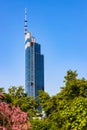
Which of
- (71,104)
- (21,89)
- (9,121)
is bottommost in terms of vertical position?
(9,121)

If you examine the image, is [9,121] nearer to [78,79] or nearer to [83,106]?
[83,106]

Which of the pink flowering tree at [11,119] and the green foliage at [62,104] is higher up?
the green foliage at [62,104]

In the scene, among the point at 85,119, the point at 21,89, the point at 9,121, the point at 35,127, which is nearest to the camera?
the point at 9,121

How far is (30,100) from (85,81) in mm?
5178

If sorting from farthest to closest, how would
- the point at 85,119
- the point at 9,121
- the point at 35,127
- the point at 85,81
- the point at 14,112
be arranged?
the point at 85,81, the point at 35,127, the point at 85,119, the point at 14,112, the point at 9,121

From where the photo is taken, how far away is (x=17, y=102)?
33.8m

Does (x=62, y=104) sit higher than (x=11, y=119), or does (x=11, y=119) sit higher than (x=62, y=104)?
(x=62, y=104)

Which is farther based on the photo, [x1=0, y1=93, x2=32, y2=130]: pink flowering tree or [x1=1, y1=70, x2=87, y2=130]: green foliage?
[x1=1, y1=70, x2=87, y2=130]: green foliage

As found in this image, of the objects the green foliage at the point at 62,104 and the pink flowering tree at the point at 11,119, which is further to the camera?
the green foliage at the point at 62,104

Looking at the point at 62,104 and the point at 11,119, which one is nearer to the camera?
the point at 11,119

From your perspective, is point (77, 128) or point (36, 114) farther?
point (36, 114)

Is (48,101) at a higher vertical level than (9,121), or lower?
higher

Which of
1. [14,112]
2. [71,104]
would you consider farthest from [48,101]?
[14,112]

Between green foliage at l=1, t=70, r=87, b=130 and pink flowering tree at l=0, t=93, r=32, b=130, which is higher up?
green foliage at l=1, t=70, r=87, b=130
